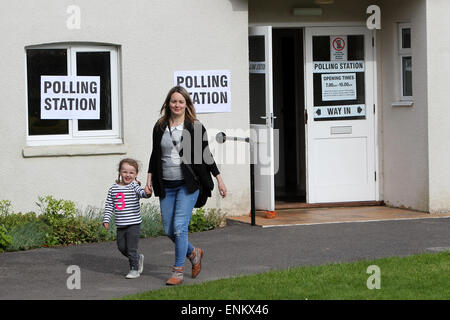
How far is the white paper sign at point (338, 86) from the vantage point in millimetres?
14586

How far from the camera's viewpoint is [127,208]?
9.54 meters

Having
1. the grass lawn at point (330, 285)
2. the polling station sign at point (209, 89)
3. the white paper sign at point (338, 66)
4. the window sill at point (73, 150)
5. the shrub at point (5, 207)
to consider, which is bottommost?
the grass lawn at point (330, 285)

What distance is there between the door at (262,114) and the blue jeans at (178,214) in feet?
14.3

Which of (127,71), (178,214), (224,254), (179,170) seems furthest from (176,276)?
(127,71)

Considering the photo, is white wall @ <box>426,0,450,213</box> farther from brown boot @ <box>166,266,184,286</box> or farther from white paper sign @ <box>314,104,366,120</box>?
brown boot @ <box>166,266,184,286</box>

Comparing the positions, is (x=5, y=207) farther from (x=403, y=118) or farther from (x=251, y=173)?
(x=403, y=118)

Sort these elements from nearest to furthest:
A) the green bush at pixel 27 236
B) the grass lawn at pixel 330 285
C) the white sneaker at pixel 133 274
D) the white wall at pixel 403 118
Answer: the grass lawn at pixel 330 285 < the white sneaker at pixel 133 274 < the green bush at pixel 27 236 < the white wall at pixel 403 118

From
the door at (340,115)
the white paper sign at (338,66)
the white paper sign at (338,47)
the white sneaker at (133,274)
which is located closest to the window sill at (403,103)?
the door at (340,115)

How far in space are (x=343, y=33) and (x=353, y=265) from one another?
18.8 feet

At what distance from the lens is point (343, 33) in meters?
14.6

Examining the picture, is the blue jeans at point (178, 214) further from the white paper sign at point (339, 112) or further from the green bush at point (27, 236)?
the white paper sign at point (339, 112)

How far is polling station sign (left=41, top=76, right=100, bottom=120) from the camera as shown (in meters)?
12.9
